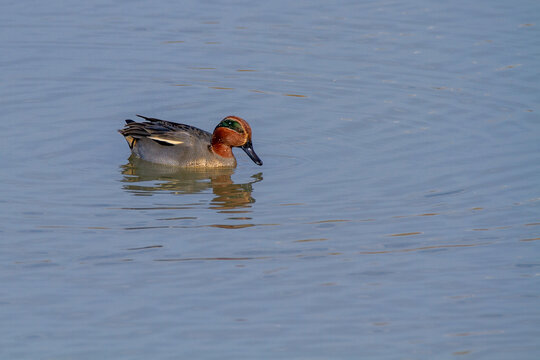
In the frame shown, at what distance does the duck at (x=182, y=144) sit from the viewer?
14.3 meters

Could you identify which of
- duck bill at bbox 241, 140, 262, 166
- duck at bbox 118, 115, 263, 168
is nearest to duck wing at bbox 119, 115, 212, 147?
duck at bbox 118, 115, 263, 168

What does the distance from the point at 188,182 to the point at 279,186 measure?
4.60 feet

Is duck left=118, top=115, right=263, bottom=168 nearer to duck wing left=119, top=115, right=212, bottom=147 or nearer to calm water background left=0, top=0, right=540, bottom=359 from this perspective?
duck wing left=119, top=115, right=212, bottom=147

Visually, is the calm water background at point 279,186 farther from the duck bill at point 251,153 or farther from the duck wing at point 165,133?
the duck wing at point 165,133

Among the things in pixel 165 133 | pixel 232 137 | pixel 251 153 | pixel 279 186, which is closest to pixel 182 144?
pixel 165 133

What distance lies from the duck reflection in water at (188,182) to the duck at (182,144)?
11cm

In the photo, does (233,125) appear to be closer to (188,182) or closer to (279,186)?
(188,182)

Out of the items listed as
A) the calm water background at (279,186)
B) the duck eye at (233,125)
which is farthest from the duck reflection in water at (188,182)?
the duck eye at (233,125)

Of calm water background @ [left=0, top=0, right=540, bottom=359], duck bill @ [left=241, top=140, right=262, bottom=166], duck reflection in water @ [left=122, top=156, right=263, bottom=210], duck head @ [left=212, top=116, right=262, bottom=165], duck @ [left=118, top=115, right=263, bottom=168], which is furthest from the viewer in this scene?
duck @ [left=118, top=115, right=263, bottom=168]

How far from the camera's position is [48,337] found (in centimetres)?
827

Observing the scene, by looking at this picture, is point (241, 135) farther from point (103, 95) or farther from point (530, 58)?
point (530, 58)

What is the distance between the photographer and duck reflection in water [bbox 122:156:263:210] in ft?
41.6

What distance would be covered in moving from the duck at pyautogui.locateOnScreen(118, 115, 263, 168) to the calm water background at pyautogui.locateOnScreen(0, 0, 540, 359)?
0.30 m

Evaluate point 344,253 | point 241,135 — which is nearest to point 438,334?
point 344,253
